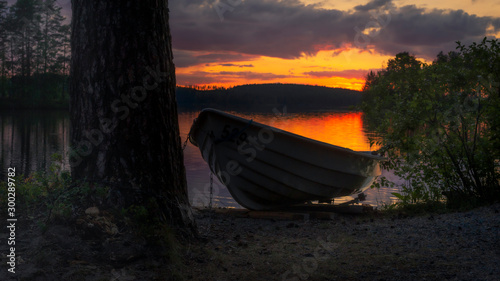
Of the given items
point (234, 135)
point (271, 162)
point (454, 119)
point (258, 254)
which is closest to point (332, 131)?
point (454, 119)

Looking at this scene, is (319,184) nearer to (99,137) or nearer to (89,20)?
(99,137)

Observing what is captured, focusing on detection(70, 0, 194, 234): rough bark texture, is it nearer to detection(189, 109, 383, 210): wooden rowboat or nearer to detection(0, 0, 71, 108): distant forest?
detection(189, 109, 383, 210): wooden rowboat

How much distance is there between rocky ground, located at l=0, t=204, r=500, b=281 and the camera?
3369mm

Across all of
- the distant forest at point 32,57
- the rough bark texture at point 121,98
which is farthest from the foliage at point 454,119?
the distant forest at point 32,57

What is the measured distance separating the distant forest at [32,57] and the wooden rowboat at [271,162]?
47.3 metres

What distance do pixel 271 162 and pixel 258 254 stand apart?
2.09 meters

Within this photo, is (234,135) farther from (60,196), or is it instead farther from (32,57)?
(32,57)

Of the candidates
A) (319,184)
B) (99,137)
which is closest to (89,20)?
(99,137)

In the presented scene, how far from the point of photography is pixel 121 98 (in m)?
3.91

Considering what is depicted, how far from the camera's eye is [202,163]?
58.2 ft

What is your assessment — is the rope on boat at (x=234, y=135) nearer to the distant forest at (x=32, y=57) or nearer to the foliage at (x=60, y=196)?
the foliage at (x=60, y=196)

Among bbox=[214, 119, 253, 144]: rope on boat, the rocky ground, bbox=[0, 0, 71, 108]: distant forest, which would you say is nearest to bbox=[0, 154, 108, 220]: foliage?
the rocky ground

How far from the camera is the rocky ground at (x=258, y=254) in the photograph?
337 centimetres

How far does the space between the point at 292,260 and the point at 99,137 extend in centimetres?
242
